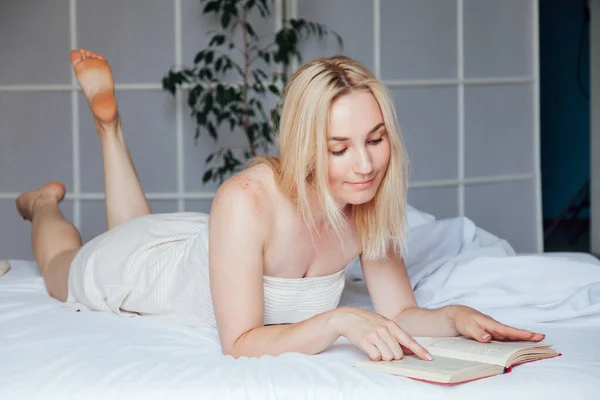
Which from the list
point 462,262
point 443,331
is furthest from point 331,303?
point 462,262

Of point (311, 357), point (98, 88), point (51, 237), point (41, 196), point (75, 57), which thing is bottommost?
point (311, 357)

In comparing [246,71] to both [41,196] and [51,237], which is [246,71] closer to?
[41,196]

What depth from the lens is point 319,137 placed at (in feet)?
5.03

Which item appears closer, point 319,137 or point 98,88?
point 319,137

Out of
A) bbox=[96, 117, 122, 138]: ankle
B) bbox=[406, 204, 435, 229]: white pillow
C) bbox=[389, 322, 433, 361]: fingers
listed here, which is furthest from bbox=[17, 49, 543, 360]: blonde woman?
bbox=[406, 204, 435, 229]: white pillow

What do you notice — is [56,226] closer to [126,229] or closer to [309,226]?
[126,229]

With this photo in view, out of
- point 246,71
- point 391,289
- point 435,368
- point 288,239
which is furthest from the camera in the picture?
point 246,71

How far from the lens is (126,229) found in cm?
233

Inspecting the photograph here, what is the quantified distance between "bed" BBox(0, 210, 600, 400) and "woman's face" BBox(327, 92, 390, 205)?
33 centimetres

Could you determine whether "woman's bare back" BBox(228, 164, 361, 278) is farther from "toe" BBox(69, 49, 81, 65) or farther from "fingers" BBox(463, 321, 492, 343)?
"toe" BBox(69, 49, 81, 65)

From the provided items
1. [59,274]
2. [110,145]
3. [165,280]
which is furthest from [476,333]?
[110,145]

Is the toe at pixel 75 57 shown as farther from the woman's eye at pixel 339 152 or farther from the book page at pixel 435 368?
the book page at pixel 435 368

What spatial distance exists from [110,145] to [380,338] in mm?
1457

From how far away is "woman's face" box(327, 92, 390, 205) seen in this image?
1552 millimetres
